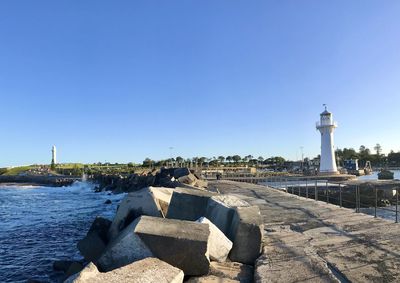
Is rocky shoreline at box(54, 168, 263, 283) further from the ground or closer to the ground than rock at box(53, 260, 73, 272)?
further from the ground

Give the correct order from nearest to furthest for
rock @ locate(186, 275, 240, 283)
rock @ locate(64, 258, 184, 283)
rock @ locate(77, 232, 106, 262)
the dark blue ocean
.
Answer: rock @ locate(64, 258, 184, 283) < rock @ locate(186, 275, 240, 283) < rock @ locate(77, 232, 106, 262) < the dark blue ocean

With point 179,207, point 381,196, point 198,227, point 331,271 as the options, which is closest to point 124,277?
point 198,227

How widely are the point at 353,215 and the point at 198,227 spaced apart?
195 inches

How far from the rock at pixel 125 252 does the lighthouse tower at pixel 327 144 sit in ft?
136

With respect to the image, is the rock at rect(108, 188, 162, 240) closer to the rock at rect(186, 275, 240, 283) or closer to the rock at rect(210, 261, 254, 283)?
the rock at rect(210, 261, 254, 283)

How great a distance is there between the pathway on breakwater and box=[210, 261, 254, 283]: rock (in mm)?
154

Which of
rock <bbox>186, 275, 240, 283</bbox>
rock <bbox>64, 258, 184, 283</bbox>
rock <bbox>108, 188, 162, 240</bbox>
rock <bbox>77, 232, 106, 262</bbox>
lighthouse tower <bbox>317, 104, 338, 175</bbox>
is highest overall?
lighthouse tower <bbox>317, 104, 338, 175</bbox>

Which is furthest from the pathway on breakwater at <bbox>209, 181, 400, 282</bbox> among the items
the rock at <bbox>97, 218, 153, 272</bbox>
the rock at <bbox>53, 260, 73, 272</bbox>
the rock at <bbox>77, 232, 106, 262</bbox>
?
the rock at <bbox>53, 260, 73, 272</bbox>

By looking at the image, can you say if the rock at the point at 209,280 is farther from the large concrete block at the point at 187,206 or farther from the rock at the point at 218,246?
the large concrete block at the point at 187,206

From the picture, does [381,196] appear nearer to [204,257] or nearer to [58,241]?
[58,241]

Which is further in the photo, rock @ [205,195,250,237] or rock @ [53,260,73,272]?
rock @ [53,260,73,272]

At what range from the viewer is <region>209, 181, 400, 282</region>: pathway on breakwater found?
435cm

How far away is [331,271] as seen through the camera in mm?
4488

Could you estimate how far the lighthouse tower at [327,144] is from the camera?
44.2 metres
